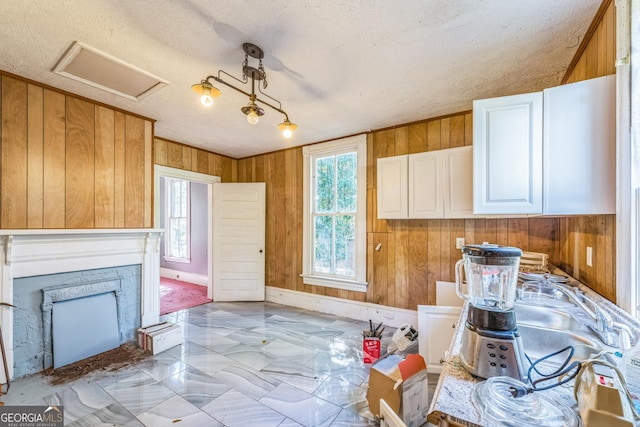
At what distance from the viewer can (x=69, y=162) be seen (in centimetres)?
253

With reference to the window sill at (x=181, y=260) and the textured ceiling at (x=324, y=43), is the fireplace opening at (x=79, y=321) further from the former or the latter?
the window sill at (x=181, y=260)

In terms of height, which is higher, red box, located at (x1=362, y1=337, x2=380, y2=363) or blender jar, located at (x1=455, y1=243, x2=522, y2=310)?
blender jar, located at (x1=455, y1=243, x2=522, y2=310)

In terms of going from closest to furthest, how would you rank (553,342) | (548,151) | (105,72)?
(553,342)
(548,151)
(105,72)

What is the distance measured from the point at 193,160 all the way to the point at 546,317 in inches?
177

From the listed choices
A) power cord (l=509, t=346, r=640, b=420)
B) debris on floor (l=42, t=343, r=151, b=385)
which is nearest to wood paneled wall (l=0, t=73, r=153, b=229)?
debris on floor (l=42, t=343, r=151, b=385)

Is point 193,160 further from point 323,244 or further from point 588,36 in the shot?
point 588,36

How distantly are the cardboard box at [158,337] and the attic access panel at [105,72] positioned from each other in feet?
7.79

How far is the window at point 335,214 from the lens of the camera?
11.9 ft

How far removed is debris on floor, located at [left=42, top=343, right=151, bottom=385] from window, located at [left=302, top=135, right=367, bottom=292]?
220 cm

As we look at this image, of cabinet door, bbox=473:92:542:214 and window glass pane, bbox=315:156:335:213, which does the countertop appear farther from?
window glass pane, bbox=315:156:335:213

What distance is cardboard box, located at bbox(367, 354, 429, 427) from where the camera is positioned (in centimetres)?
169

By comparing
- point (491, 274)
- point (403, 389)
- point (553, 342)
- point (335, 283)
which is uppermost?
point (491, 274)

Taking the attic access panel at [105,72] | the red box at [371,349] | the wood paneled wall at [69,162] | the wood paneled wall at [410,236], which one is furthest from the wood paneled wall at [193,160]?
the red box at [371,349]

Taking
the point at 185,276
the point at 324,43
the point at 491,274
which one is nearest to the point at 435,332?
the point at 491,274
